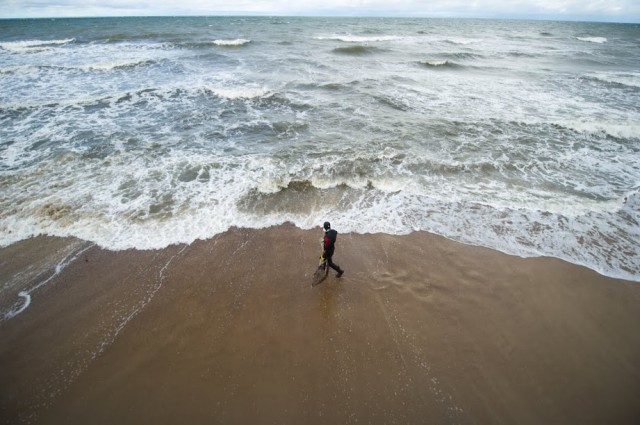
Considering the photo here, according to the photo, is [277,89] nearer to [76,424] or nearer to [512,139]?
[512,139]

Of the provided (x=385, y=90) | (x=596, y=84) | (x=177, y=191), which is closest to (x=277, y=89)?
(x=385, y=90)

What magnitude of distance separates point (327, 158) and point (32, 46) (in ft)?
159

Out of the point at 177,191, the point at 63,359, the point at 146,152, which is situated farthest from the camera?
the point at 146,152

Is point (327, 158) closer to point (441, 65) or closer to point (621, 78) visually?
point (441, 65)

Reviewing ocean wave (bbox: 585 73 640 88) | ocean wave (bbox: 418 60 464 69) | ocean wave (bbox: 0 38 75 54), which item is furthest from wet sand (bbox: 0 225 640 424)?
ocean wave (bbox: 0 38 75 54)

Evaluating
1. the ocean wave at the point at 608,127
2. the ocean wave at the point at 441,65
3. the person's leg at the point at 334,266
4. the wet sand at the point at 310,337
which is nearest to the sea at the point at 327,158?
the ocean wave at the point at 608,127

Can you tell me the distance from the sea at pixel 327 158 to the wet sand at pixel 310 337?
916 mm

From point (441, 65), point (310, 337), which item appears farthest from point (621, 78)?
point (310, 337)

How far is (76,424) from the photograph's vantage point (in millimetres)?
4312

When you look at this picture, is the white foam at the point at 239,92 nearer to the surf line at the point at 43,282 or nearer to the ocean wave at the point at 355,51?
the surf line at the point at 43,282

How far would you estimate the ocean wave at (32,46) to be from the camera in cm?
3512

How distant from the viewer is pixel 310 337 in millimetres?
5441

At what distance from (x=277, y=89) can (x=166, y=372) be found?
59.8 ft

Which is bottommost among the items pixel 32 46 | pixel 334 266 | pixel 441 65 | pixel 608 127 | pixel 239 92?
pixel 334 266
